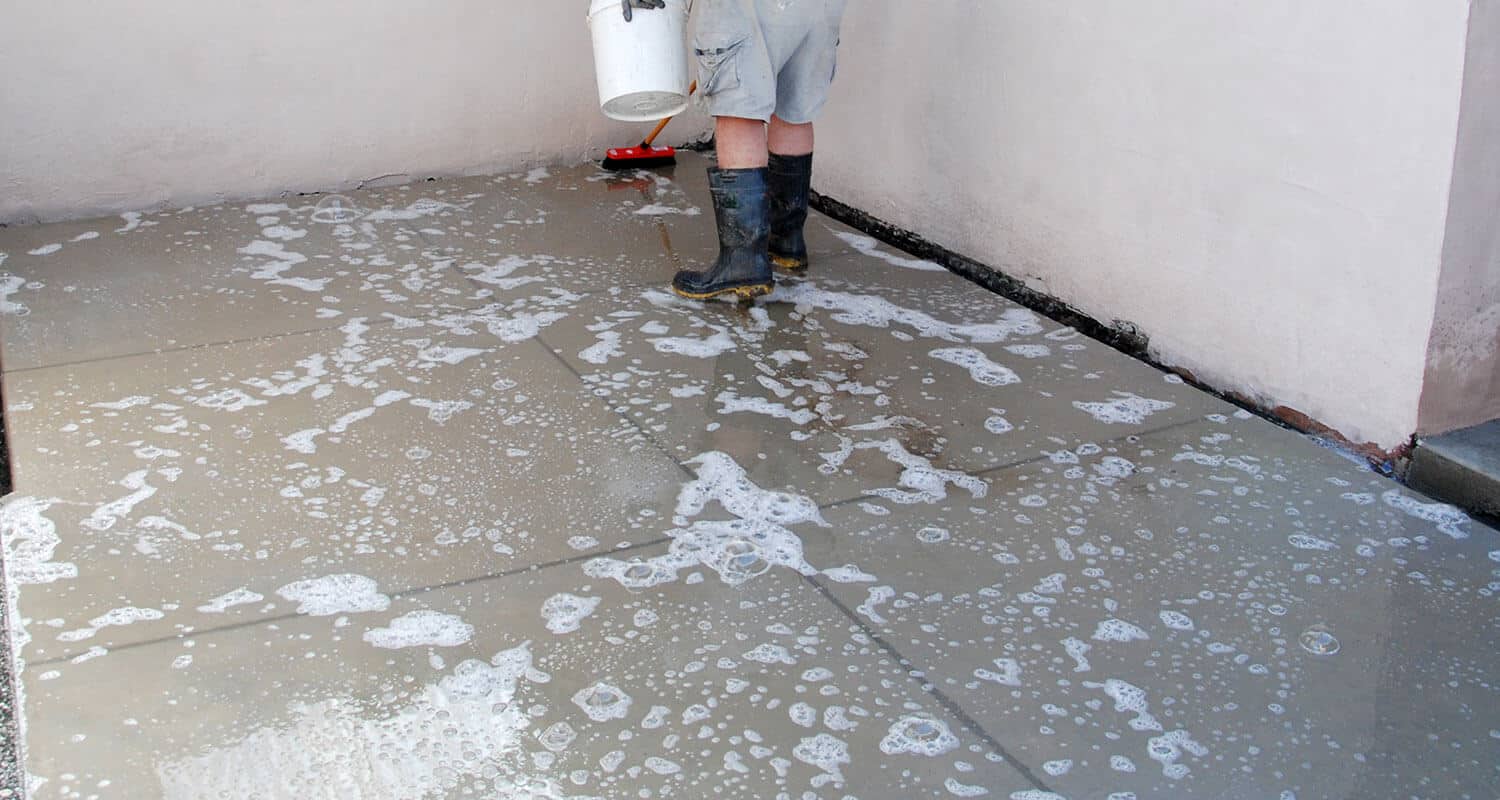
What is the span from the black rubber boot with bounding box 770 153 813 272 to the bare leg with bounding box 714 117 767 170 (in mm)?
195

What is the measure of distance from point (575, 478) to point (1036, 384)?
94cm

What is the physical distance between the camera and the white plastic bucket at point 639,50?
293cm

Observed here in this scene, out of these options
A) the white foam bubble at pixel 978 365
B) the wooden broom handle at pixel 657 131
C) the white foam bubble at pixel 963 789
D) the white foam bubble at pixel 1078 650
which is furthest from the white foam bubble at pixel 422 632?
the wooden broom handle at pixel 657 131

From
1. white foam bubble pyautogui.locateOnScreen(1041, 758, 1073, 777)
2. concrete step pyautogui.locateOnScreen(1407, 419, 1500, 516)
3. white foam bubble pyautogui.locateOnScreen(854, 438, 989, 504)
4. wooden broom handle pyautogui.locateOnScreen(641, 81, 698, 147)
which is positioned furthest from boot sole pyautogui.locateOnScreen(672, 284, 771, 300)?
white foam bubble pyautogui.locateOnScreen(1041, 758, 1073, 777)

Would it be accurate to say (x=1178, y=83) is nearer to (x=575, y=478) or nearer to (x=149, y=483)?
(x=575, y=478)

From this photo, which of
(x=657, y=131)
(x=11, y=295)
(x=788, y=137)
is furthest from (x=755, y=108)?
(x=11, y=295)

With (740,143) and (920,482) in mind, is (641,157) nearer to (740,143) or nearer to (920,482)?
(740,143)

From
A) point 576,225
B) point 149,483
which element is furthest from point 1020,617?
point 576,225

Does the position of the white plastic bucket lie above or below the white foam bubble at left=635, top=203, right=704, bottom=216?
above

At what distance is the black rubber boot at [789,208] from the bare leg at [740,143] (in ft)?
0.64

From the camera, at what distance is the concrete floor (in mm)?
1515

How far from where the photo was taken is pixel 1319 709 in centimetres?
159

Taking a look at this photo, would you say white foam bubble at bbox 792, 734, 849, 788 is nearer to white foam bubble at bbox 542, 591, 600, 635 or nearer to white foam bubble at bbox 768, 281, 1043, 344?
white foam bubble at bbox 542, 591, 600, 635

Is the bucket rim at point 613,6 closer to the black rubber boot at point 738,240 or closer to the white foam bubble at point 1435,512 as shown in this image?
the black rubber boot at point 738,240
